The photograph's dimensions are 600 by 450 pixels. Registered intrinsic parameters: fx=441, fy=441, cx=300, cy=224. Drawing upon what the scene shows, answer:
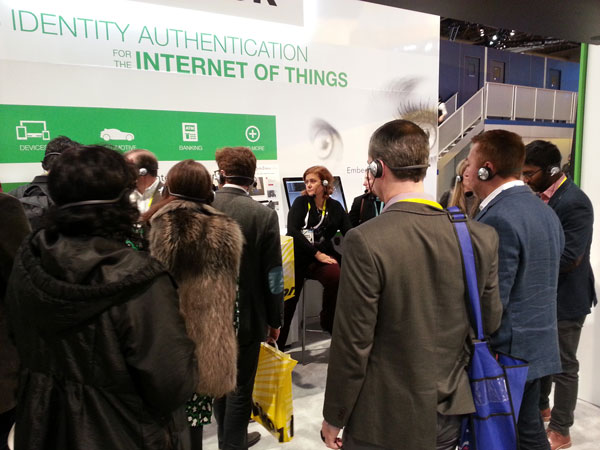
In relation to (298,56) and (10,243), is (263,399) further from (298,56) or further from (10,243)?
(298,56)

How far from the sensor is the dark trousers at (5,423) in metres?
1.58

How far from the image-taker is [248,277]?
2307 millimetres

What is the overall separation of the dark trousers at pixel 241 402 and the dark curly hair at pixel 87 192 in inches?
51.4

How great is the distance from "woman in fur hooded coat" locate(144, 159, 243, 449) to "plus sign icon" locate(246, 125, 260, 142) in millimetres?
2950

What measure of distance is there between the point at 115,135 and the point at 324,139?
7.68ft

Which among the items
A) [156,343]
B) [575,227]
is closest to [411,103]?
[575,227]

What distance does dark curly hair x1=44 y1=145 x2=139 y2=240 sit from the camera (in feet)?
3.70

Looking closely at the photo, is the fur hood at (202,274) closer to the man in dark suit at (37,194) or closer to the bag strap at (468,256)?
the bag strap at (468,256)

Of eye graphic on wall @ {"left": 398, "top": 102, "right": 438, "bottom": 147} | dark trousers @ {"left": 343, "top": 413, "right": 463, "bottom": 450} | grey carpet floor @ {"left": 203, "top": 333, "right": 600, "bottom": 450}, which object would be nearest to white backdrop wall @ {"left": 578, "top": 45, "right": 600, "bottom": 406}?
grey carpet floor @ {"left": 203, "top": 333, "right": 600, "bottom": 450}

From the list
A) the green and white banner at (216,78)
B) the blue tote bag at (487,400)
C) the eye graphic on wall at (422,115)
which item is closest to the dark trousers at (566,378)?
the blue tote bag at (487,400)

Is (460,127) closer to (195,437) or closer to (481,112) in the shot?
(481,112)

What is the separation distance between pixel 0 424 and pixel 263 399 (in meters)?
1.23

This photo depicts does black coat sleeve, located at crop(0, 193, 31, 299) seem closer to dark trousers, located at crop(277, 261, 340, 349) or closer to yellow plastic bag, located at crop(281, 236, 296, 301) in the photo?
yellow plastic bag, located at crop(281, 236, 296, 301)

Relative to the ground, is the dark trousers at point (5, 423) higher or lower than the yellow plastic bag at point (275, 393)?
higher
